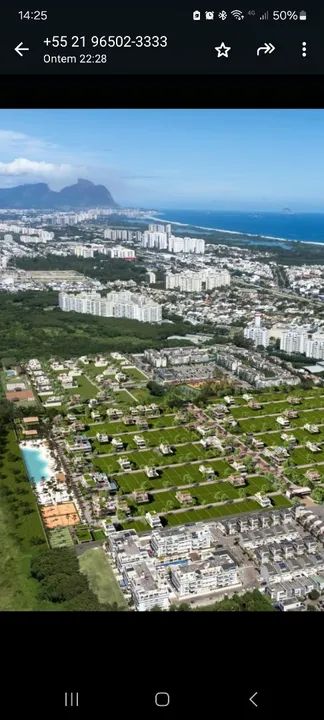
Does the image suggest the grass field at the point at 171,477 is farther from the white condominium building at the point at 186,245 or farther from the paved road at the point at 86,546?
the white condominium building at the point at 186,245

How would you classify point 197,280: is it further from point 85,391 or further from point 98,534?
point 98,534

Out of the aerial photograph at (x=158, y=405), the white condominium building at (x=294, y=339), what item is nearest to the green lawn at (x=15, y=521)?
the aerial photograph at (x=158, y=405)

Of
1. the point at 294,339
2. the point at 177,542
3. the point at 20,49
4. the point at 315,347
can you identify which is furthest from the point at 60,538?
the point at 315,347

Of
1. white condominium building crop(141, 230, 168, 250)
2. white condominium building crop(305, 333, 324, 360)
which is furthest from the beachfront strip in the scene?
white condominium building crop(141, 230, 168, 250)

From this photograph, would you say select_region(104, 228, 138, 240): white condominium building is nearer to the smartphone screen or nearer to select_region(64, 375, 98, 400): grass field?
the smartphone screen

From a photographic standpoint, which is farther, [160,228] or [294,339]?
[294,339]
